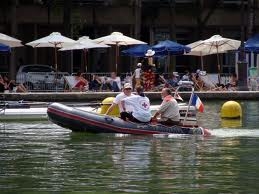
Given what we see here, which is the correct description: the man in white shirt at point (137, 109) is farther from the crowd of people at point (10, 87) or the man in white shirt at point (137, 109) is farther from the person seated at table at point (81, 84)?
the person seated at table at point (81, 84)

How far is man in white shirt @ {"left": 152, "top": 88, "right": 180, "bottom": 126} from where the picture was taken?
73.0 ft

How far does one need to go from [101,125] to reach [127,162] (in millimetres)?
5254

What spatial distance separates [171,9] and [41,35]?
9069 millimetres

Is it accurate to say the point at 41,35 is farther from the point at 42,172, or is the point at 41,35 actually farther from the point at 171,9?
the point at 42,172

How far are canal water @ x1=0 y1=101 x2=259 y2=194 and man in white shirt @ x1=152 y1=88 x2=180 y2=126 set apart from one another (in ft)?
1.77

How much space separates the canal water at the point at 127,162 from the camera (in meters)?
14.4

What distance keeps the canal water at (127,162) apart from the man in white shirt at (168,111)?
54 cm

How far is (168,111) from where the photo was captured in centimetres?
2244

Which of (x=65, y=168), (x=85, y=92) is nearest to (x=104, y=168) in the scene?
(x=65, y=168)

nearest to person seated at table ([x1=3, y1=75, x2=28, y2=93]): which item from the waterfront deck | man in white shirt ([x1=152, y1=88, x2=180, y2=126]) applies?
the waterfront deck

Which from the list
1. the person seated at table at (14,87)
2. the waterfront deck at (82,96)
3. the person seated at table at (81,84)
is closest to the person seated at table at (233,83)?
the waterfront deck at (82,96)

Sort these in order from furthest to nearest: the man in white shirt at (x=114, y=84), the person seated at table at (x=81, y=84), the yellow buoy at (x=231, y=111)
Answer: the person seated at table at (x=81, y=84), the man in white shirt at (x=114, y=84), the yellow buoy at (x=231, y=111)

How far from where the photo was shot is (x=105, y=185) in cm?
1443

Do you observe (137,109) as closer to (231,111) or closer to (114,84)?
(231,111)
